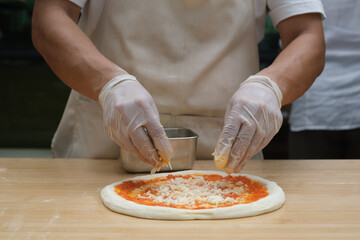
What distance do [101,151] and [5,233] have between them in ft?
2.29

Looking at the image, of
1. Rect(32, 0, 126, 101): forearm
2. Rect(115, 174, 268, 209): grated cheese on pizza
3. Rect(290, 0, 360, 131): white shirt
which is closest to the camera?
Rect(115, 174, 268, 209): grated cheese on pizza

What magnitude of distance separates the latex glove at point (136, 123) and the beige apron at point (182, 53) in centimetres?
29

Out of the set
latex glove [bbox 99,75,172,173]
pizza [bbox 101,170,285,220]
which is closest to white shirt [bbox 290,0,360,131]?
pizza [bbox 101,170,285,220]

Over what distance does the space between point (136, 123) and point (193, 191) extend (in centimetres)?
26

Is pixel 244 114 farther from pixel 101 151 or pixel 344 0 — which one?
pixel 344 0

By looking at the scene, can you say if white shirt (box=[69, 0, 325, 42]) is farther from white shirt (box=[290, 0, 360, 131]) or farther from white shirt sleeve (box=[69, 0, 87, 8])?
white shirt (box=[290, 0, 360, 131])

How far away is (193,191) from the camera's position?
1.35 m

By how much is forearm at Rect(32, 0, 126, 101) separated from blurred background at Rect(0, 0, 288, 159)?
5.50 ft

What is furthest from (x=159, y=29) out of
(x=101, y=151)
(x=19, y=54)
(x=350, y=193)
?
(x=19, y=54)

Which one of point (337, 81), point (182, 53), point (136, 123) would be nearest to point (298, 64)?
point (182, 53)

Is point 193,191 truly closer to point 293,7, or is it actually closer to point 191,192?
point 191,192

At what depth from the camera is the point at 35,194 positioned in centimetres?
136

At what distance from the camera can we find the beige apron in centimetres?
166

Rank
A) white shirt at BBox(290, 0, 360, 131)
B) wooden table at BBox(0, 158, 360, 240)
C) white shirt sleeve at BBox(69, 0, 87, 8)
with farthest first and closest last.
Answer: white shirt at BBox(290, 0, 360, 131), white shirt sleeve at BBox(69, 0, 87, 8), wooden table at BBox(0, 158, 360, 240)
